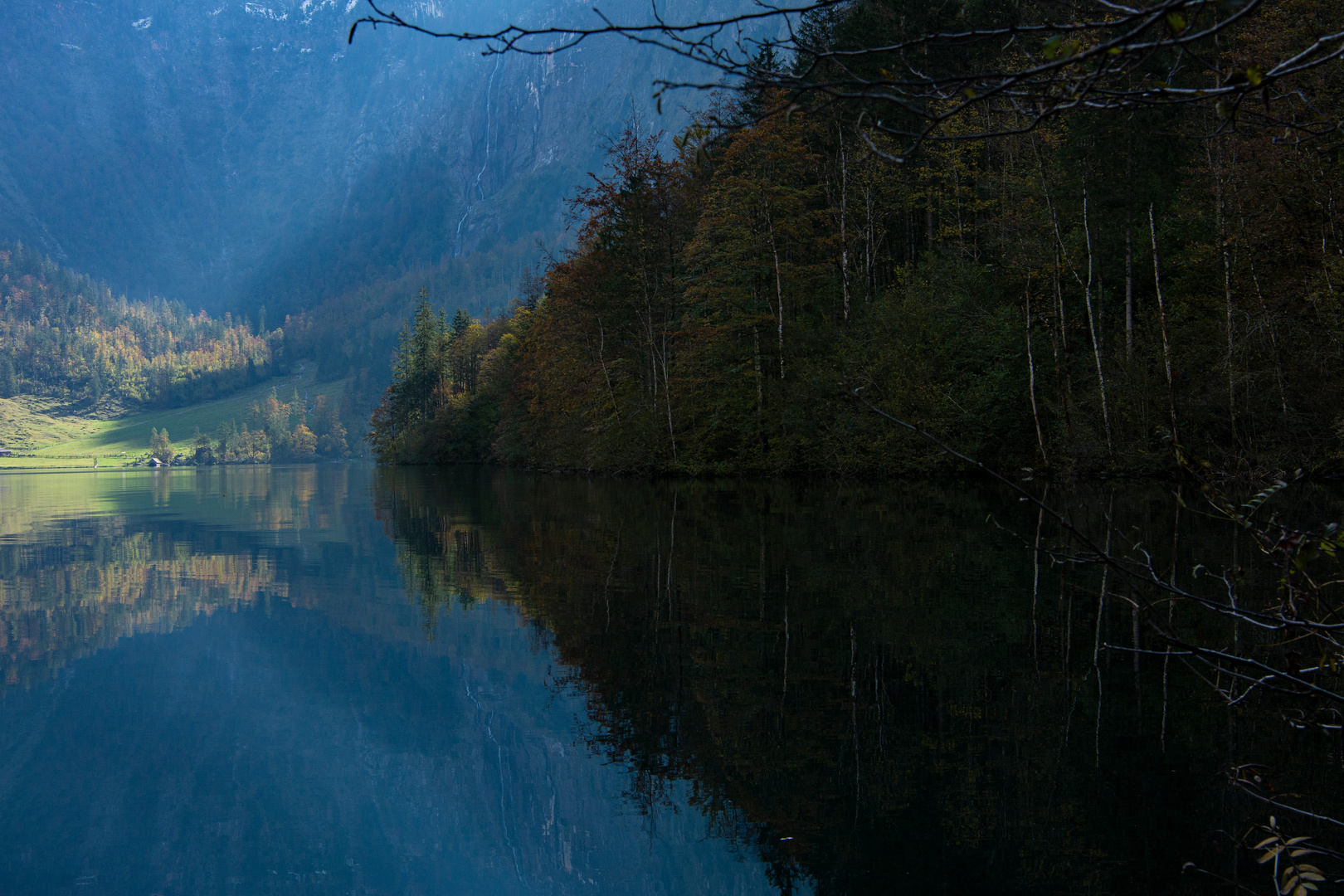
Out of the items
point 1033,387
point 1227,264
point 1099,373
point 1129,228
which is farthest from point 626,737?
point 1129,228

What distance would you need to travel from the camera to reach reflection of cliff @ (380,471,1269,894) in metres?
4.08

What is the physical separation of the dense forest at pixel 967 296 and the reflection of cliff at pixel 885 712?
8602 mm

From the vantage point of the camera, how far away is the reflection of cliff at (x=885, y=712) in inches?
161

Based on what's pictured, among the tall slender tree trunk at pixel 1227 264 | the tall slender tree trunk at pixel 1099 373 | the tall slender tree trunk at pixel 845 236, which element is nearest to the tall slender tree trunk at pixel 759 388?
the tall slender tree trunk at pixel 845 236

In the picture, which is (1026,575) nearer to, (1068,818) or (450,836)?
(1068,818)

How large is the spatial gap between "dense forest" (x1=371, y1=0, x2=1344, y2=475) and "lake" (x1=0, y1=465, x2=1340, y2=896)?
31.6 feet

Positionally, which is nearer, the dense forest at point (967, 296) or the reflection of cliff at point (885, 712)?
the reflection of cliff at point (885, 712)

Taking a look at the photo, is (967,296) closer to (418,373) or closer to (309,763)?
(309,763)

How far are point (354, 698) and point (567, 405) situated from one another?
124 ft

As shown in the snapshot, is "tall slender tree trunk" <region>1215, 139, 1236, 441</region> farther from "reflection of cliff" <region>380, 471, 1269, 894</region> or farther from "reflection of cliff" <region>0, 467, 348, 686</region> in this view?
"reflection of cliff" <region>0, 467, 348, 686</region>

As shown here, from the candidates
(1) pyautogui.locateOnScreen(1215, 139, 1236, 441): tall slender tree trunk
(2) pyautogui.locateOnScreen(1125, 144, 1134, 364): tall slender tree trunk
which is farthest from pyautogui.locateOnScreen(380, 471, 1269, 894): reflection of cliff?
(2) pyautogui.locateOnScreen(1125, 144, 1134, 364): tall slender tree trunk

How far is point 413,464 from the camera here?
84.4 m

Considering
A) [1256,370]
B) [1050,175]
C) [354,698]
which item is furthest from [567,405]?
[354,698]

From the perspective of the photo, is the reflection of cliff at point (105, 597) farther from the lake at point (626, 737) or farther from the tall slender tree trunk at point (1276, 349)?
the tall slender tree trunk at point (1276, 349)
